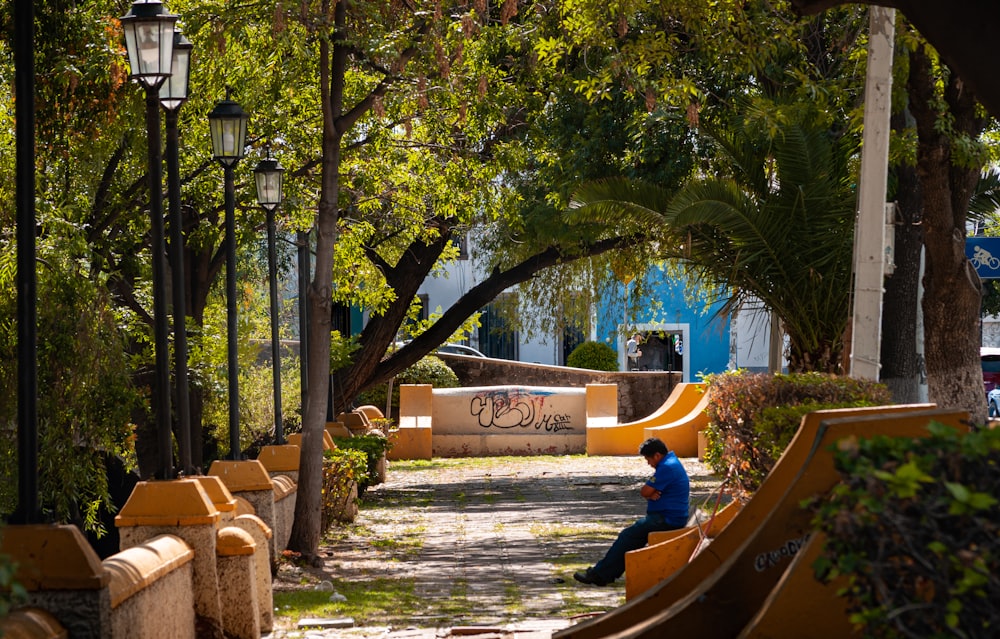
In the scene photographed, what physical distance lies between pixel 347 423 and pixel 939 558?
67.0 ft

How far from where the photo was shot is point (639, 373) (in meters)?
33.0

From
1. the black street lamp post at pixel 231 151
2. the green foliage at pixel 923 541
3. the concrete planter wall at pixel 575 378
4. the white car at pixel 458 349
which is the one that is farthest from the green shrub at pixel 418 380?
the green foliage at pixel 923 541

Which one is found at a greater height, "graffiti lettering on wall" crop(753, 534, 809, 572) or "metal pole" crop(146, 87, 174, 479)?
"metal pole" crop(146, 87, 174, 479)

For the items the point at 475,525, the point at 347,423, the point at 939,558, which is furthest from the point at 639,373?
the point at 939,558

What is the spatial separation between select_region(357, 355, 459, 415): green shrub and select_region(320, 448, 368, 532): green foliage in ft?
46.3

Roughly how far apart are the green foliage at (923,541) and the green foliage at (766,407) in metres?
Result: 4.99

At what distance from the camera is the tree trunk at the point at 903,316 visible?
1441 cm

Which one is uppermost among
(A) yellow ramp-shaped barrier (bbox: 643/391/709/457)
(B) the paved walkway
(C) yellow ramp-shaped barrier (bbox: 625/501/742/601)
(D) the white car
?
(D) the white car

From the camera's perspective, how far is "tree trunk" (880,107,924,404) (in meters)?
14.4

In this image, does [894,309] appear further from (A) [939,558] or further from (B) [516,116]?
(A) [939,558]

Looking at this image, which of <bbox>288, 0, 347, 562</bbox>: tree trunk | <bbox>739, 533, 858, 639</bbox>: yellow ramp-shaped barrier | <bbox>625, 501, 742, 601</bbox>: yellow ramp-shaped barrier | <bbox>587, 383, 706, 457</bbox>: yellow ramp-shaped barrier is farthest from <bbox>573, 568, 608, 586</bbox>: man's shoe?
<bbox>587, 383, 706, 457</bbox>: yellow ramp-shaped barrier

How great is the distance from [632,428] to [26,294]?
22.8 metres

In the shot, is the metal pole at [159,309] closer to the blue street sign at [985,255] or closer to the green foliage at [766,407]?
the green foliage at [766,407]

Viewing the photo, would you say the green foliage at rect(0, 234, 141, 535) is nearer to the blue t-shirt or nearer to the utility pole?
the blue t-shirt
